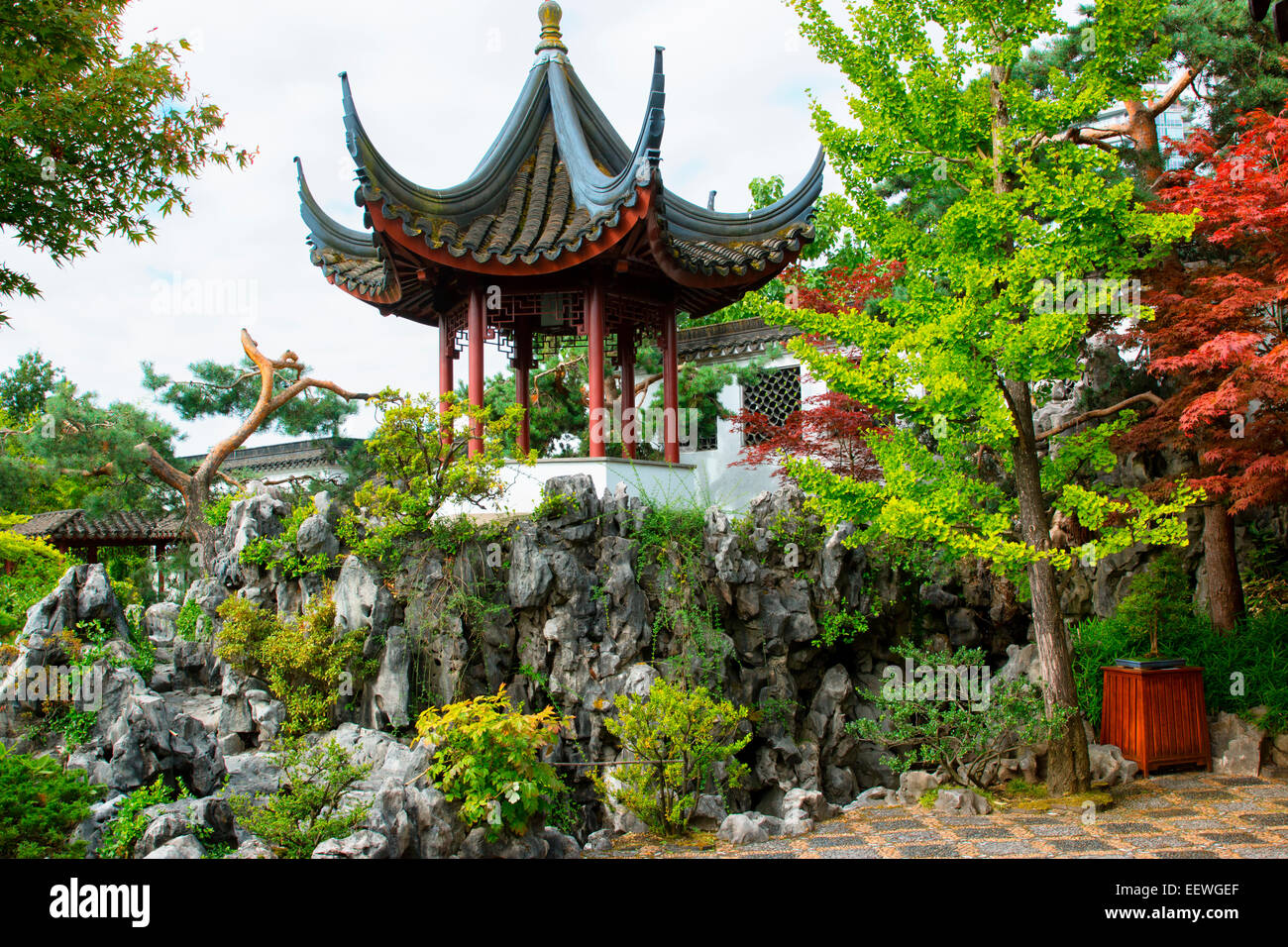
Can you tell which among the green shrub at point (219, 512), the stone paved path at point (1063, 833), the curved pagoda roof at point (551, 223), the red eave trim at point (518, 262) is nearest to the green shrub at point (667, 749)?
the stone paved path at point (1063, 833)

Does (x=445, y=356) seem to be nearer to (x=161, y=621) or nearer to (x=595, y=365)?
(x=595, y=365)

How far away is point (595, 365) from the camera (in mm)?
9547

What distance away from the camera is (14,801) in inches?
198

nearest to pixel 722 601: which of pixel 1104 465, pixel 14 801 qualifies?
pixel 1104 465

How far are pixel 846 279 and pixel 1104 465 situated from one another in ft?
19.5

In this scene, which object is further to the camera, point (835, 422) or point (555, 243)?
point (835, 422)

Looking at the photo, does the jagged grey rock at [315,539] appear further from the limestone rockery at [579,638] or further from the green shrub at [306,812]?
the green shrub at [306,812]

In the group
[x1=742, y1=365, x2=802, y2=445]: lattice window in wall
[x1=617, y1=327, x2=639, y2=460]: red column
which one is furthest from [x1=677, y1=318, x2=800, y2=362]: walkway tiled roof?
[x1=617, y1=327, x2=639, y2=460]: red column

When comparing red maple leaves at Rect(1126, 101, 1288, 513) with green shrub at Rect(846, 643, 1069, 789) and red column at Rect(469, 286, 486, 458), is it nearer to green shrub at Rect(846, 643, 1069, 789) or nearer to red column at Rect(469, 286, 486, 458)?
green shrub at Rect(846, 643, 1069, 789)

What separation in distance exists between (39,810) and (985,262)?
23.8 ft

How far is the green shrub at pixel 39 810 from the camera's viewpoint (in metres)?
4.91

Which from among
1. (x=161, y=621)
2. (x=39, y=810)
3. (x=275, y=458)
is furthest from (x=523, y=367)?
(x=275, y=458)

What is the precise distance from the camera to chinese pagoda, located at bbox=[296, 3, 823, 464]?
345 inches
